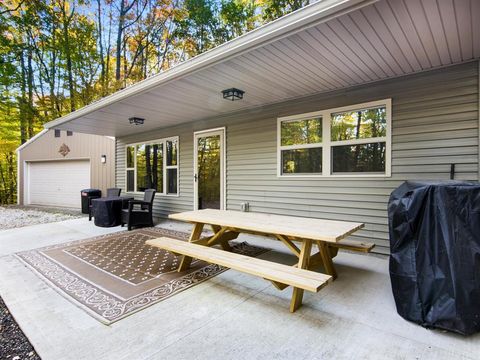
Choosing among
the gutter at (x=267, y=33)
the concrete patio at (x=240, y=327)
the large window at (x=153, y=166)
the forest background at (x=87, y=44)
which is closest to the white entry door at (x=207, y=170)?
the large window at (x=153, y=166)

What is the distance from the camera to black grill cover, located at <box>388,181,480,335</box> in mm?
1700

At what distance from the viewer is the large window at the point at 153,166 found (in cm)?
676

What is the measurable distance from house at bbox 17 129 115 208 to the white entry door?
4637 millimetres

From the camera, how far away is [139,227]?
5730mm

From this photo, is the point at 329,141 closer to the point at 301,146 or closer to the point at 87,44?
the point at 301,146

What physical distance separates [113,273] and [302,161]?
339 centimetres

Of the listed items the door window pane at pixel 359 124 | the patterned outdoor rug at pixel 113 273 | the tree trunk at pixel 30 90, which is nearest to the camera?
the patterned outdoor rug at pixel 113 273

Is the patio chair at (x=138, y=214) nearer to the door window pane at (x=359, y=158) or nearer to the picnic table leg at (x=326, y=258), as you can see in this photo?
the door window pane at (x=359, y=158)

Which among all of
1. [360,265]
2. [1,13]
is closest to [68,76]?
[1,13]

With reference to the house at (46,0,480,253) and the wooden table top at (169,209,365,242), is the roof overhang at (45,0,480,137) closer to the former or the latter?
the house at (46,0,480,253)

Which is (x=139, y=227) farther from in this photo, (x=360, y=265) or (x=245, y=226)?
(x=360, y=265)

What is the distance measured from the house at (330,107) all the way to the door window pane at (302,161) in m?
0.02

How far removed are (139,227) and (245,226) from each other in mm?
3920

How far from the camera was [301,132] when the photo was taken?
4.49 meters
